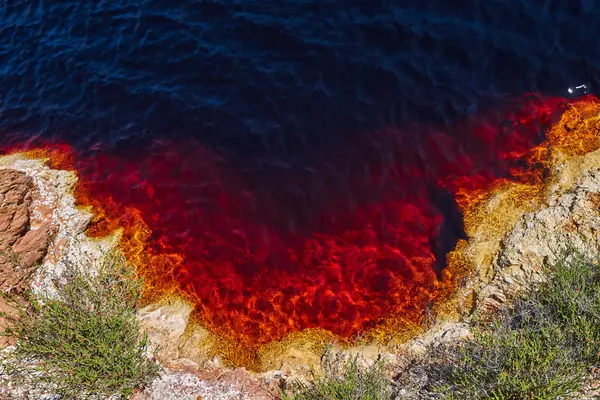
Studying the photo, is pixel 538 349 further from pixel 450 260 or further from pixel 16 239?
pixel 16 239

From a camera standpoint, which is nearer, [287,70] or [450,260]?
[450,260]

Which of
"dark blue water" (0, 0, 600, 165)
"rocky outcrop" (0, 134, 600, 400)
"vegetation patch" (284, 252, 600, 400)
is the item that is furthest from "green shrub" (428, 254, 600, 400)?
"dark blue water" (0, 0, 600, 165)

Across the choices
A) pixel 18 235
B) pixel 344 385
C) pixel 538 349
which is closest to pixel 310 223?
pixel 344 385

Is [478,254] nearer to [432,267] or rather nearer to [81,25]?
[432,267]

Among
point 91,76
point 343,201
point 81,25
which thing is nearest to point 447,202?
point 343,201

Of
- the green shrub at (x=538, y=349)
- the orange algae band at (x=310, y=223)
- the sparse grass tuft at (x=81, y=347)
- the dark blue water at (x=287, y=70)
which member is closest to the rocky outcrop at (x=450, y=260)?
the orange algae band at (x=310, y=223)

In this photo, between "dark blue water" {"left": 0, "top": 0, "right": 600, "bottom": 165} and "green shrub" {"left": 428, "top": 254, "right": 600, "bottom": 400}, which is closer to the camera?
"green shrub" {"left": 428, "top": 254, "right": 600, "bottom": 400}

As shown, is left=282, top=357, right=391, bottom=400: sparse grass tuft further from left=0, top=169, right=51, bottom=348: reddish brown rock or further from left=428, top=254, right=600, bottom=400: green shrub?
left=0, top=169, right=51, bottom=348: reddish brown rock
